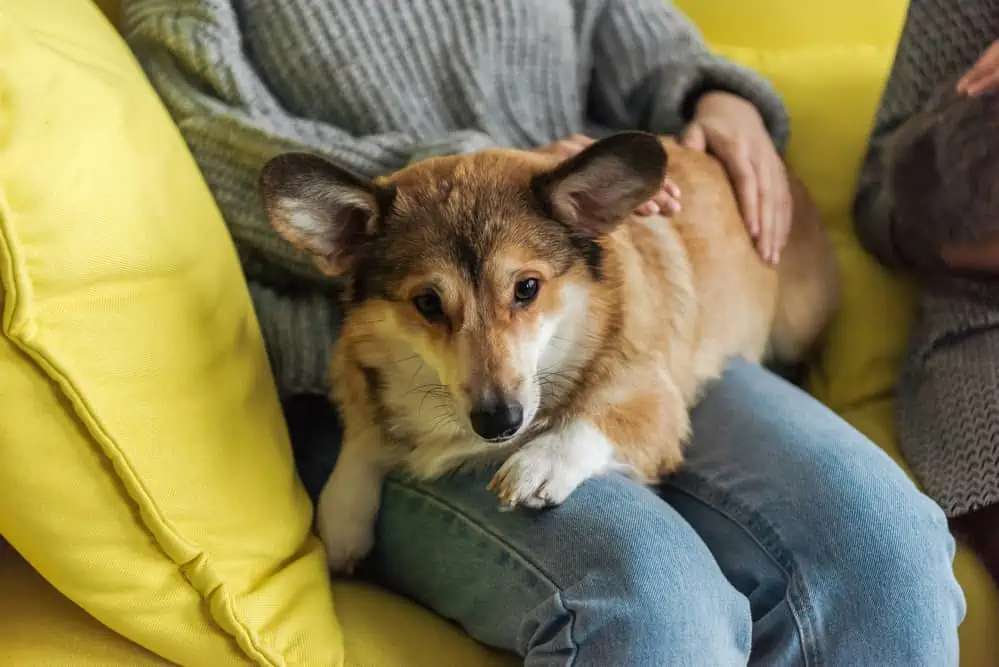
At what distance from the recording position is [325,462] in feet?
4.24

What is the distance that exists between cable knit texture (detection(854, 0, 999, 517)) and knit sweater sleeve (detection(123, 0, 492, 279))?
30.4 inches

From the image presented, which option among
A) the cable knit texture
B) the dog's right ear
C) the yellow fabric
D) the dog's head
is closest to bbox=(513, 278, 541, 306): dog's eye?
the dog's head

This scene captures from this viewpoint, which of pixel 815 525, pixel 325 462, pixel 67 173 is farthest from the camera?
pixel 325 462

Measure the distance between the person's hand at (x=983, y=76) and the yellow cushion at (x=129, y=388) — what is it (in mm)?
1176

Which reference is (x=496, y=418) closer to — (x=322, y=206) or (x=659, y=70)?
(x=322, y=206)

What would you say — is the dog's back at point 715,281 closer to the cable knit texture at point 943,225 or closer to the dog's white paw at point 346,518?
the cable knit texture at point 943,225

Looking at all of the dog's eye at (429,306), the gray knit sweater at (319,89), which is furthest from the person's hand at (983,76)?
the dog's eye at (429,306)

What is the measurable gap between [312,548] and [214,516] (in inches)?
8.0

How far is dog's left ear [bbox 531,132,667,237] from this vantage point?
0.97 meters

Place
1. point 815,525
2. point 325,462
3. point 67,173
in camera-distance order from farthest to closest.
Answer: point 325,462, point 815,525, point 67,173

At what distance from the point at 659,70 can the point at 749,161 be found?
257 millimetres

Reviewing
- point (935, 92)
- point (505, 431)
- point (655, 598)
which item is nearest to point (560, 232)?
point (505, 431)

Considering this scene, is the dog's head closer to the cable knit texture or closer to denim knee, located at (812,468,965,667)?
denim knee, located at (812,468,965,667)

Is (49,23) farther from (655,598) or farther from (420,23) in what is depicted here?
(655,598)
